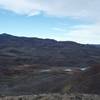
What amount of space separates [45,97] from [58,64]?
92821mm

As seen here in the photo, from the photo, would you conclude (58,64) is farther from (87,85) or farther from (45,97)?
(45,97)

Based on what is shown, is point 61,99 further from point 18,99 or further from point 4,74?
point 4,74

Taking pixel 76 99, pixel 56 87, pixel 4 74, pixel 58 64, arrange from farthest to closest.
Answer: pixel 58 64 → pixel 4 74 → pixel 56 87 → pixel 76 99

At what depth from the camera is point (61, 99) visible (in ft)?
77.3

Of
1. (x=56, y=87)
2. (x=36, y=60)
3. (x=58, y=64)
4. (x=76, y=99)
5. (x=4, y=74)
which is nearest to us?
(x=76, y=99)

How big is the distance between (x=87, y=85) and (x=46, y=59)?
8680cm

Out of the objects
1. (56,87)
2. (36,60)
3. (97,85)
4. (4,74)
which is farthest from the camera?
(36,60)

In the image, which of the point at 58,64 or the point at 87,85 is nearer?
the point at 87,85

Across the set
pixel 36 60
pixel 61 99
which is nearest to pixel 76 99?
pixel 61 99

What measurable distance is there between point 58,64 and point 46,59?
13.3m

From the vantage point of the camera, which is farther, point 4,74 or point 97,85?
point 4,74

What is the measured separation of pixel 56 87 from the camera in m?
46.1

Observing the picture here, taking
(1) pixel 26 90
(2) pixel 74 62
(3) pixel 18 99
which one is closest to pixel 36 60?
(2) pixel 74 62

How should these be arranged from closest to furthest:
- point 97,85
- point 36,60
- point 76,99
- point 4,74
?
point 76,99, point 97,85, point 4,74, point 36,60
